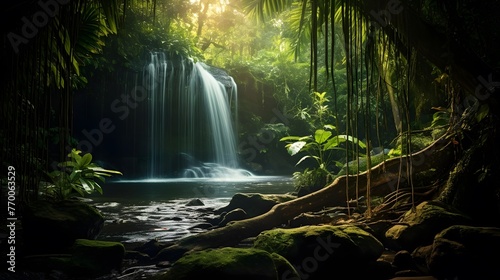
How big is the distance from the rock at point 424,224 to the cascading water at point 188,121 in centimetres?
1275

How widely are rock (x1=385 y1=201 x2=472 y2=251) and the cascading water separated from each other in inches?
502

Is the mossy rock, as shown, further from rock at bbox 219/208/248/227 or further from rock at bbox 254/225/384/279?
rock at bbox 219/208/248/227

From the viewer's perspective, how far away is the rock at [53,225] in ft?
11.4

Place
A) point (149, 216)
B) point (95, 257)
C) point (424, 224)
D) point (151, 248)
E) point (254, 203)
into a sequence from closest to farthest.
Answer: point (95, 257) → point (424, 224) → point (151, 248) → point (254, 203) → point (149, 216)

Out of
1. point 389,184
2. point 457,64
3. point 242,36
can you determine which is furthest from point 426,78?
point 242,36

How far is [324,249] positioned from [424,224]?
995 millimetres

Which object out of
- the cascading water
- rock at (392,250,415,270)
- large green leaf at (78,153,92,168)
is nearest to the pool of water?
large green leaf at (78,153,92,168)

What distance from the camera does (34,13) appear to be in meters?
1.69

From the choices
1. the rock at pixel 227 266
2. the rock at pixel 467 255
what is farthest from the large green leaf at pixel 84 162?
the rock at pixel 467 255

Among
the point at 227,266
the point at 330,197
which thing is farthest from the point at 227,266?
the point at 330,197

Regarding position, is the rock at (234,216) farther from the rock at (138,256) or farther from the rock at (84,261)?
the rock at (84,261)

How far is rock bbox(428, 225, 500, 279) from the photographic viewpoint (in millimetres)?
2527

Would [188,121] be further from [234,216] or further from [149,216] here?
[234,216]

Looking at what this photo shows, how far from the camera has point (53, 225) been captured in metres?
3.52
